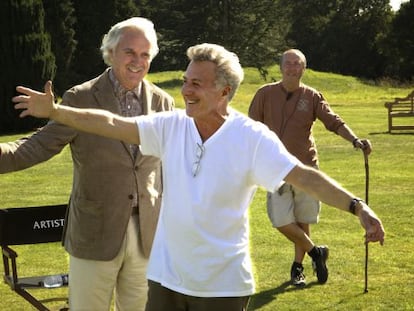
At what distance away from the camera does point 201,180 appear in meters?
3.43

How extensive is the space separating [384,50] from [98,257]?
68.9m

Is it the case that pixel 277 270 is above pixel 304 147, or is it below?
below

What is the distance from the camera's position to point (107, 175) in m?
4.41

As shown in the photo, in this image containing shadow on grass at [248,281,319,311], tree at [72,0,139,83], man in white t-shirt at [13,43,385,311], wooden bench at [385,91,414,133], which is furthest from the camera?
tree at [72,0,139,83]

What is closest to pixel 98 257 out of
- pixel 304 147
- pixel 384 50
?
pixel 304 147

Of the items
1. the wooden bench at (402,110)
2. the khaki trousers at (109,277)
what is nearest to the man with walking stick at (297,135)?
the khaki trousers at (109,277)

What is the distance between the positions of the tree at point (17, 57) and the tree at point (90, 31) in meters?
17.4

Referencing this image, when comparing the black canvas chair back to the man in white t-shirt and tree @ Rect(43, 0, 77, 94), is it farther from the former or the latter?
tree @ Rect(43, 0, 77, 94)

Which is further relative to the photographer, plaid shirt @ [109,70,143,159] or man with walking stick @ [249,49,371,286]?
man with walking stick @ [249,49,371,286]

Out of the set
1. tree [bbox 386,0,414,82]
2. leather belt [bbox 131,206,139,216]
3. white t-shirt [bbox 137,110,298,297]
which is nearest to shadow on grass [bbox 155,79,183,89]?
tree [bbox 386,0,414,82]

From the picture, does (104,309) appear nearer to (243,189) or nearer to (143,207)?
(143,207)

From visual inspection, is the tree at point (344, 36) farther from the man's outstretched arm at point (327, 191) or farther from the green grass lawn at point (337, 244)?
the man's outstretched arm at point (327, 191)

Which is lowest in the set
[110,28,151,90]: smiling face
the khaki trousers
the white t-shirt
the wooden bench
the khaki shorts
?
the wooden bench

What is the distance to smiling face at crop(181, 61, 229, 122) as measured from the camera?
3.54 meters
